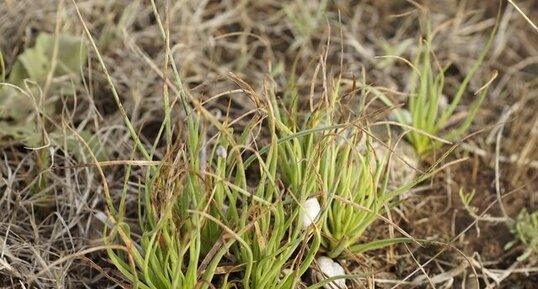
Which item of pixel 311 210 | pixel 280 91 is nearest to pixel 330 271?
pixel 311 210

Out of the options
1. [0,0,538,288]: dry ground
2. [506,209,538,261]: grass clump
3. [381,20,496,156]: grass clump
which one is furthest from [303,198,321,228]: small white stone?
[506,209,538,261]: grass clump

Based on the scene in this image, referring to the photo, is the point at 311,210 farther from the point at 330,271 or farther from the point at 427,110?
the point at 427,110

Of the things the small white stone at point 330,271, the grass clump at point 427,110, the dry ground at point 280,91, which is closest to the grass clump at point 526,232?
the dry ground at point 280,91

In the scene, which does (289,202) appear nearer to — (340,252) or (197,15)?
(340,252)

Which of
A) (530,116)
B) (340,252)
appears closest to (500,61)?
(530,116)

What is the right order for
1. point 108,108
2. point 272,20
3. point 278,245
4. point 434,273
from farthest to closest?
1. point 272,20
2. point 108,108
3. point 434,273
4. point 278,245

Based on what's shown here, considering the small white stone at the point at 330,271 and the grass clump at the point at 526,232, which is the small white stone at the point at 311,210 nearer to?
the small white stone at the point at 330,271

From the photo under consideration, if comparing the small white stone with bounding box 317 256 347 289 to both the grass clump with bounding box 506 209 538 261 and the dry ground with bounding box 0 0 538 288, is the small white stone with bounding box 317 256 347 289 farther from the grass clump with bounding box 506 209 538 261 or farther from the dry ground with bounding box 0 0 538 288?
the grass clump with bounding box 506 209 538 261
